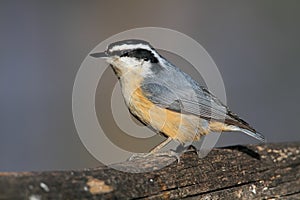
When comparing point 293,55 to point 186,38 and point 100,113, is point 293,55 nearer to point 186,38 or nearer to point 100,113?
point 186,38

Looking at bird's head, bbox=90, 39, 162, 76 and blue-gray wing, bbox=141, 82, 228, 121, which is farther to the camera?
blue-gray wing, bbox=141, 82, 228, 121

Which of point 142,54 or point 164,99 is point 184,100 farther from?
point 142,54

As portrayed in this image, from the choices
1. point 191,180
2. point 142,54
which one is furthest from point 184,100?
point 191,180

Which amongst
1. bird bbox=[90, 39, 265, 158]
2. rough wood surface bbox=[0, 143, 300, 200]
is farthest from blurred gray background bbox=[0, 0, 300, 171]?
rough wood surface bbox=[0, 143, 300, 200]

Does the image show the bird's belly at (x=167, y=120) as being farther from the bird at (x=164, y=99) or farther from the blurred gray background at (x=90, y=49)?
the blurred gray background at (x=90, y=49)

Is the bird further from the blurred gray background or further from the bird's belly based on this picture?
the blurred gray background

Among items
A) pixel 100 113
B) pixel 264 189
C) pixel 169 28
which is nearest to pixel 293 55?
pixel 169 28
